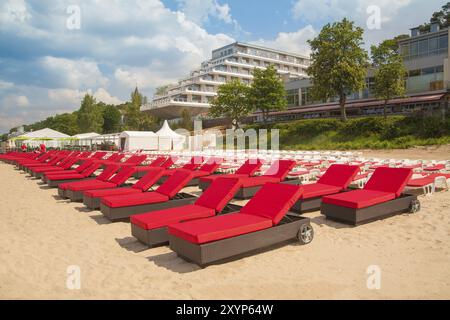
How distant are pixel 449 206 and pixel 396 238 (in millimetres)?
2523

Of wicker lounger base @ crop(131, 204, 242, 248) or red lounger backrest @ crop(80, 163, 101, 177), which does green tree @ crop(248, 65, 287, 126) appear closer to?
red lounger backrest @ crop(80, 163, 101, 177)

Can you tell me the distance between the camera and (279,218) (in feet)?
15.0

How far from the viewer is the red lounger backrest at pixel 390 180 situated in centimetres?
601

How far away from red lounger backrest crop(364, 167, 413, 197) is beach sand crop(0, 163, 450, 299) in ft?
1.72

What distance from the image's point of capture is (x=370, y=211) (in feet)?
18.3

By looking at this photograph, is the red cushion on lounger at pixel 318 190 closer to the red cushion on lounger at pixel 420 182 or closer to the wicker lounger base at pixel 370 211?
the wicker lounger base at pixel 370 211

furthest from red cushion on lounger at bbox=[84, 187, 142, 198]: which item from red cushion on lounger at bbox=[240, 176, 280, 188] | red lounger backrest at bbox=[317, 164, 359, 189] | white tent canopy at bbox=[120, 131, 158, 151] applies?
white tent canopy at bbox=[120, 131, 158, 151]

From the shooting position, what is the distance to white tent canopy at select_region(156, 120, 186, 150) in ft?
108

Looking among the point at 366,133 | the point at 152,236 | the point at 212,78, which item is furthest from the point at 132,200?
the point at 212,78

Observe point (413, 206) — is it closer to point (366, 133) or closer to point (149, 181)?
point (149, 181)

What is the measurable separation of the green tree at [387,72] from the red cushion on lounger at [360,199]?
Result: 23318 mm
